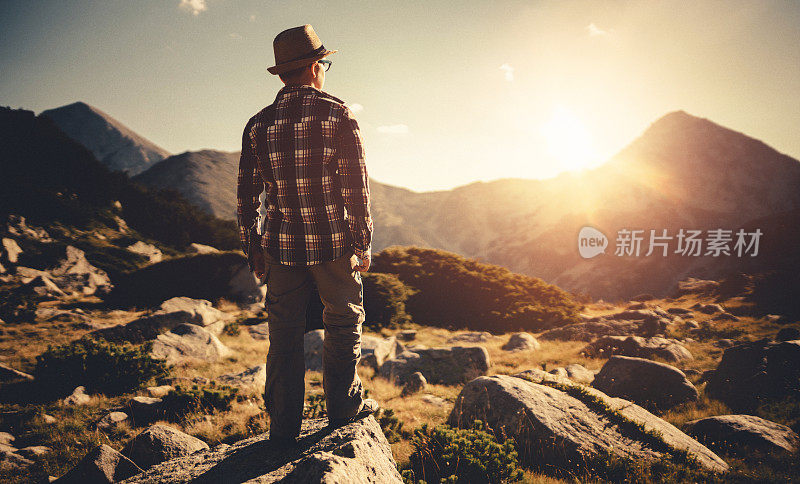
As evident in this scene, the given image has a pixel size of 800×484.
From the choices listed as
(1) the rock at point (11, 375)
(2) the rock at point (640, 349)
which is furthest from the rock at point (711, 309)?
(1) the rock at point (11, 375)

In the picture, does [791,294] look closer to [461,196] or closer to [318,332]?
[318,332]

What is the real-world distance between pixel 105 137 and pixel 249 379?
167 metres

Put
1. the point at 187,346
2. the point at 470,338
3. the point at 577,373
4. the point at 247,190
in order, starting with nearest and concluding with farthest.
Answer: the point at 247,190 < the point at 187,346 < the point at 577,373 < the point at 470,338

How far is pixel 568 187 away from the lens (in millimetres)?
91375

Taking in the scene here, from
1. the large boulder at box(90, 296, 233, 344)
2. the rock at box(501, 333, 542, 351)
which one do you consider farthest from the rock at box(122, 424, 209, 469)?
the rock at box(501, 333, 542, 351)

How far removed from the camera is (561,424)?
373 cm

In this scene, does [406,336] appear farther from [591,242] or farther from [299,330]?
[591,242]

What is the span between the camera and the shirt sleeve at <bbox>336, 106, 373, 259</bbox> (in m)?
2.29

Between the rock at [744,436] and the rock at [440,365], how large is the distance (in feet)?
13.9

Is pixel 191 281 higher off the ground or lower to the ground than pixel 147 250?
lower

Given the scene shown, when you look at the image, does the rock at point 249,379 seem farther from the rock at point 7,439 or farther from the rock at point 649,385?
the rock at point 649,385

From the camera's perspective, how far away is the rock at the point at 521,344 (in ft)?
37.5

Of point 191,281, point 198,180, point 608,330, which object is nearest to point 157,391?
point 191,281

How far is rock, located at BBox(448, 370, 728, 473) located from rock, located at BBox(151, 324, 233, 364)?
5970mm
